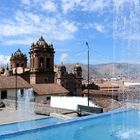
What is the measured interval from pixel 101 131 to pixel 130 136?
163 centimetres

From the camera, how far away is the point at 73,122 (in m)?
15.5

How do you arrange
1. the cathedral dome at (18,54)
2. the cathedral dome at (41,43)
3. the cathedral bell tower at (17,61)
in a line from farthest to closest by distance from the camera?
the cathedral dome at (18,54) → the cathedral bell tower at (17,61) → the cathedral dome at (41,43)

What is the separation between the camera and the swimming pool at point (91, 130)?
43.0 feet

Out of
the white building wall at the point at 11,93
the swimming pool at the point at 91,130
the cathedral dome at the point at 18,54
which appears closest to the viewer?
the swimming pool at the point at 91,130

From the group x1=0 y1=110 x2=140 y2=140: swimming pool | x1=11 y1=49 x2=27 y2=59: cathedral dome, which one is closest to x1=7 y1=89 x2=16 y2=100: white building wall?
x1=0 y1=110 x2=140 y2=140: swimming pool

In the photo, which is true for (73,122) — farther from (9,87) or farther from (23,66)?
(23,66)

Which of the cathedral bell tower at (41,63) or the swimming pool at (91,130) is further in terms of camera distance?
the cathedral bell tower at (41,63)

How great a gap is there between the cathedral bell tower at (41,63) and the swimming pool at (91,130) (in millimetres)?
34296

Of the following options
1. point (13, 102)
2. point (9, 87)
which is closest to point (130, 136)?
point (13, 102)

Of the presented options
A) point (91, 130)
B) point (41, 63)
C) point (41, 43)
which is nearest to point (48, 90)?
point (41, 63)

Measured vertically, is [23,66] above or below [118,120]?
above

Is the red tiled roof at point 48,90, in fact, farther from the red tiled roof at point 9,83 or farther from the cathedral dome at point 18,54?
the cathedral dome at point 18,54

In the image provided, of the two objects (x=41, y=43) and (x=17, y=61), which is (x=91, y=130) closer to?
(x=41, y=43)

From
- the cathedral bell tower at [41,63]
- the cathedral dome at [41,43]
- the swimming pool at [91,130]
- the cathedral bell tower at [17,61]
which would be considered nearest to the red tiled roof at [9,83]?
the cathedral bell tower at [41,63]
